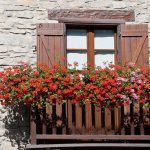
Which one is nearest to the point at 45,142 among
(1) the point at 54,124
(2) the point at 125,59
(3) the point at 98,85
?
(1) the point at 54,124

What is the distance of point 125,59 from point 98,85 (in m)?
1.13

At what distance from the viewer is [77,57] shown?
992 cm

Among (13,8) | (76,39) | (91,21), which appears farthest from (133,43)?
(13,8)

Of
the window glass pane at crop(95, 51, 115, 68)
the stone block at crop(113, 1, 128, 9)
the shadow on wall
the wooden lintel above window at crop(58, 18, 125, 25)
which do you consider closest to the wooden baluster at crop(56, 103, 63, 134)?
the shadow on wall

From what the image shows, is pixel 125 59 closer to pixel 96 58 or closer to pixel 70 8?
pixel 96 58

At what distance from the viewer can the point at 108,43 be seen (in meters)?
10.0

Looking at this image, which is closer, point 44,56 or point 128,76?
point 128,76

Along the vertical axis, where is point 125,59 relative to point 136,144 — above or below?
above

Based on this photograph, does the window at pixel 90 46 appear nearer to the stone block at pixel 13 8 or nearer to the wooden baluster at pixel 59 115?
the stone block at pixel 13 8

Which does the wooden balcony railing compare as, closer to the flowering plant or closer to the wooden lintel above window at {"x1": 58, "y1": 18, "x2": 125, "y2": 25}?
the flowering plant

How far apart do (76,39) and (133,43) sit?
3.38ft

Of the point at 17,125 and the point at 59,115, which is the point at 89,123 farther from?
the point at 17,125

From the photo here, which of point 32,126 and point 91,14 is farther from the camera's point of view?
point 91,14

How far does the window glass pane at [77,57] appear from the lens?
32.5 ft
